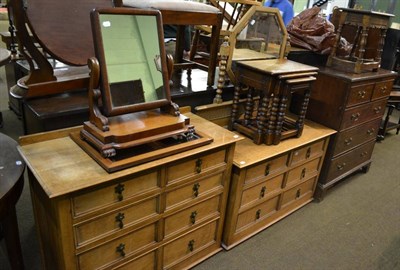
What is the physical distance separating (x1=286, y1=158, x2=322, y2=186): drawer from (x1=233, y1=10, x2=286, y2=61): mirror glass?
785 millimetres

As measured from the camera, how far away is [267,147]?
199cm

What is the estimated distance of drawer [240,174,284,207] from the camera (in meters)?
1.92

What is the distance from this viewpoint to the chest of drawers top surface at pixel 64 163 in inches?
45.3

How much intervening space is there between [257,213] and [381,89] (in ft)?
4.72

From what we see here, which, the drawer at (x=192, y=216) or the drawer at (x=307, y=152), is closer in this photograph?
the drawer at (x=192, y=216)

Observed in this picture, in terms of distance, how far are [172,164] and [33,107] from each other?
0.68 m

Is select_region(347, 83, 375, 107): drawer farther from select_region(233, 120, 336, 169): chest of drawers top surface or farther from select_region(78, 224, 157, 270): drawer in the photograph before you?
select_region(78, 224, 157, 270): drawer

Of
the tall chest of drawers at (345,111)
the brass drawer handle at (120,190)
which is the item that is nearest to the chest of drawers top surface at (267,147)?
the tall chest of drawers at (345,111)

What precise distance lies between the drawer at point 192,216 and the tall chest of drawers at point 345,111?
44.6 inches

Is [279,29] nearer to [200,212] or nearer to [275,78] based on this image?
[275,78]

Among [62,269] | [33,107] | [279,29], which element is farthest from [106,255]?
[279,29]

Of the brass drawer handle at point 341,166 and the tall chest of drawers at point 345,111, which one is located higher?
the tall chest of drawers at point 345,111

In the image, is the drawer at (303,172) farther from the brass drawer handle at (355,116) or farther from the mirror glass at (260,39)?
the mirror glass at (260,39)

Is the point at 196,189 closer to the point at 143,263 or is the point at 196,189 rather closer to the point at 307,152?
the point at 143,263
